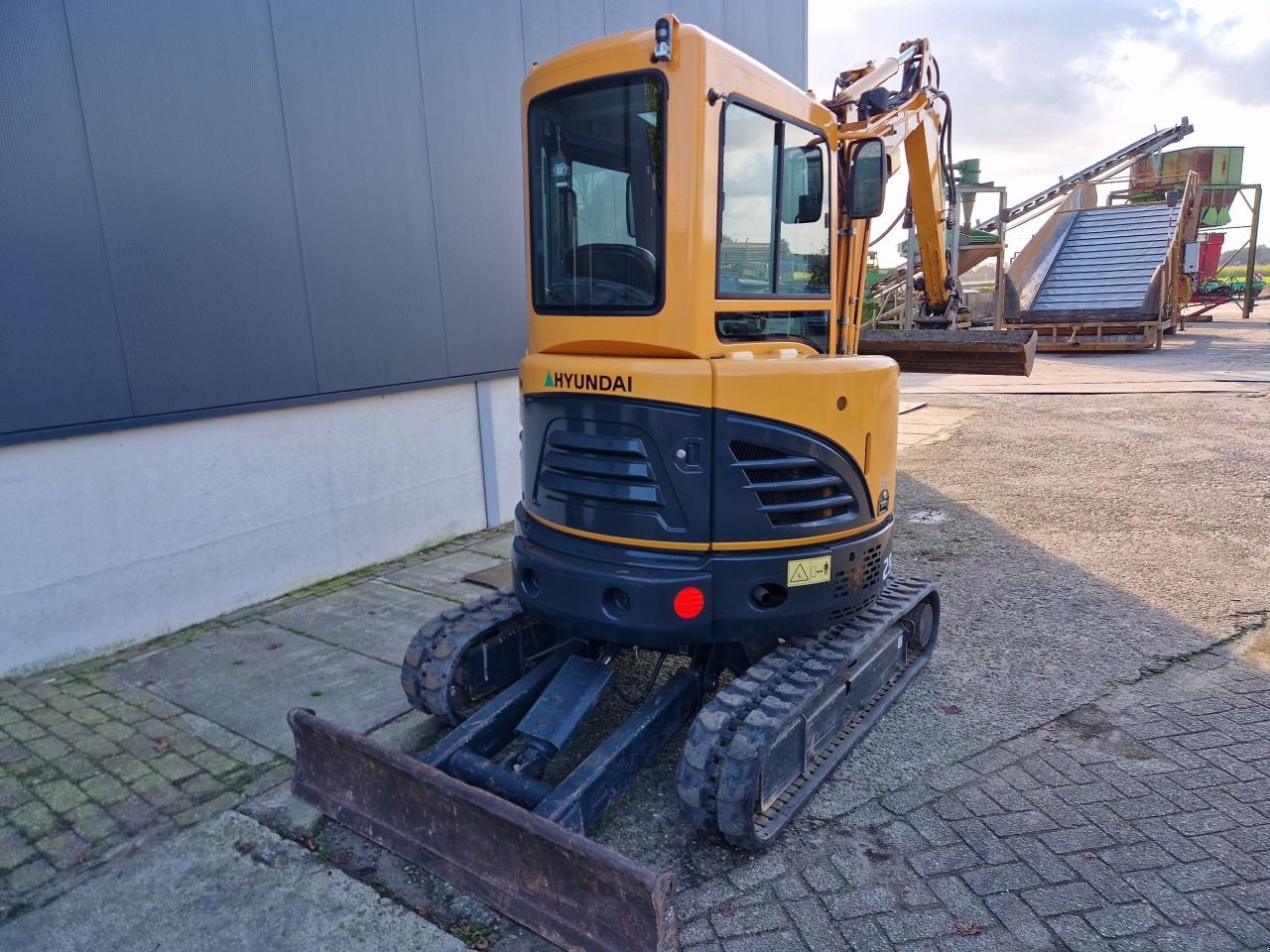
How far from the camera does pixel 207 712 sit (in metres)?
4.52

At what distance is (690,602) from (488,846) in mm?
1194

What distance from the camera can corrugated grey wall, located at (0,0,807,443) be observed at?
15.5ft

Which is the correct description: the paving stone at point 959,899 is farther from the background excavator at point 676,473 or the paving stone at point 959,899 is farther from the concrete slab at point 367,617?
the concrete slab at point 367,617

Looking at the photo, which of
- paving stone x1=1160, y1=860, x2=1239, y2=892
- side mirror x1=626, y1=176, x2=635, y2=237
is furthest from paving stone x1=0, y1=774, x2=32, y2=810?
paving stone x1=1160, y1=860, x2=1239, y2=892

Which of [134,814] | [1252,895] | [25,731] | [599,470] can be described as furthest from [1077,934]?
[25,731]

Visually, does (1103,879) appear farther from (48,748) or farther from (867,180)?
(48,748)

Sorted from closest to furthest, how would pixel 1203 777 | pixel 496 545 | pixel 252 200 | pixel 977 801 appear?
pixel 977 801, pixel 1203 777, pixel 252 200, pixel 496 545

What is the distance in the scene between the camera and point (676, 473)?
3.47 metres

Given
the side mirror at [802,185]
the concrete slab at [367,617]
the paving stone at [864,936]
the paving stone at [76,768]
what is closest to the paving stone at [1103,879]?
the paving stone at [864,936]

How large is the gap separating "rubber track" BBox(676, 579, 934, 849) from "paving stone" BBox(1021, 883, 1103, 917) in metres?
0.91

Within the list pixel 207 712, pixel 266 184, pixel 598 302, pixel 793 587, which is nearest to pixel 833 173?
pixel 598 302

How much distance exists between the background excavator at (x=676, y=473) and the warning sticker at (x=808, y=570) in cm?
1

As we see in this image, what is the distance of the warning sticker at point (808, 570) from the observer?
11.9 feet

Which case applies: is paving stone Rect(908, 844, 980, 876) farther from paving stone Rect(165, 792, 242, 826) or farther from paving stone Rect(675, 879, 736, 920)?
paving stone Rect(165, 792, 242, 826)
